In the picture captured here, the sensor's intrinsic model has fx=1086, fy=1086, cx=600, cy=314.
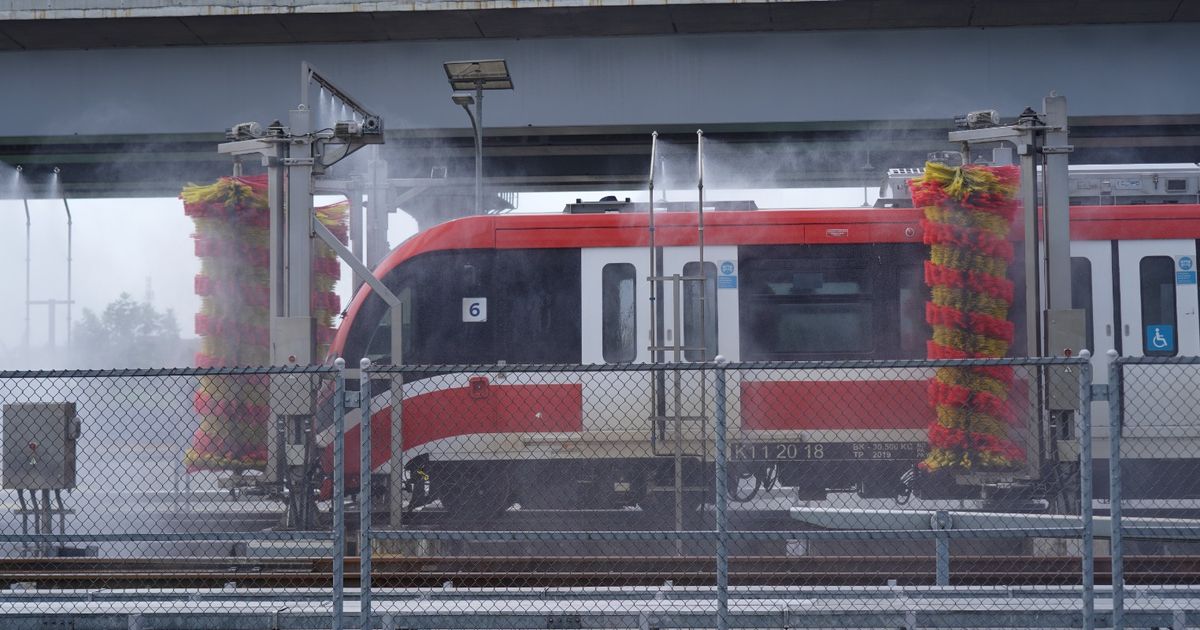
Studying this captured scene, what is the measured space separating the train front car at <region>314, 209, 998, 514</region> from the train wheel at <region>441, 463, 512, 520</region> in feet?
0.06

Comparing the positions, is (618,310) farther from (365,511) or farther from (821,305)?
(365,511)

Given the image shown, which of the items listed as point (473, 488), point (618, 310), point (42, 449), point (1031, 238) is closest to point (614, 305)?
point (618, 310)

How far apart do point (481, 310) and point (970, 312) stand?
4.51 meters

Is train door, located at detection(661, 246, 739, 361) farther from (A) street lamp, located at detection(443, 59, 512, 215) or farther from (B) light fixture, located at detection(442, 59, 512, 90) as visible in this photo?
(B) light fixture, located at detection(442, 59, 512, 90)

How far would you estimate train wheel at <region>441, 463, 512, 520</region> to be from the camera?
10.3 m

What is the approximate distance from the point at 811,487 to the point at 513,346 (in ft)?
10.4

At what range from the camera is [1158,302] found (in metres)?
10.3

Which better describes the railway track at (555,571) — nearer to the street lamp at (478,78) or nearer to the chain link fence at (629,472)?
the chain link fence at (629,472)

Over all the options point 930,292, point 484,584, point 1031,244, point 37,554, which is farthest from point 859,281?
point 37,554

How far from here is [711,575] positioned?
294 inches

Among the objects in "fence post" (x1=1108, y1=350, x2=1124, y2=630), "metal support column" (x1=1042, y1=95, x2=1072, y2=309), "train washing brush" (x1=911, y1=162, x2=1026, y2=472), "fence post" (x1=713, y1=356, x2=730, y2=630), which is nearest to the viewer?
"fence post" (x1=1108, y1=350, x2=1124, y2=630)

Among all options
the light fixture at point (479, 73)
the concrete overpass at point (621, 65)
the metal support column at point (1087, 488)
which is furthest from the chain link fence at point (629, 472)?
the concrete overpass at point (621, 65)

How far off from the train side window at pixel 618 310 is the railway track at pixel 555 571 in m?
2.55

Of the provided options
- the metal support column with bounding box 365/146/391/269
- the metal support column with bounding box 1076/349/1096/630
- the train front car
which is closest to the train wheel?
the train front car
